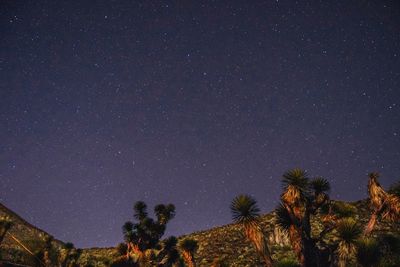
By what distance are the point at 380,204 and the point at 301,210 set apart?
8210 mm

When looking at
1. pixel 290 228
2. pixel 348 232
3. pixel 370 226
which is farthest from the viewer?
pixel 370 226

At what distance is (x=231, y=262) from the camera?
3388cm

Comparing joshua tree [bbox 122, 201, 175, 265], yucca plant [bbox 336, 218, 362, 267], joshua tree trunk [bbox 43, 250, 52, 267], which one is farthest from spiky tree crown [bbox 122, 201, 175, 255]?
yucca plant [bbox 336, 218, 362, 267]

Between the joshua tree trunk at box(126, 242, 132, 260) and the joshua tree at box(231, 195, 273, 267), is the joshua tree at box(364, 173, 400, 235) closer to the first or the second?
the joshua tree at box(231, 195, 273, 267)

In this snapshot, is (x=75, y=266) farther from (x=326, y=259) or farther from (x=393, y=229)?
(x=393, y=229)

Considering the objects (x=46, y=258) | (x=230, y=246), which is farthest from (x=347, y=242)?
(x=46, y=258)

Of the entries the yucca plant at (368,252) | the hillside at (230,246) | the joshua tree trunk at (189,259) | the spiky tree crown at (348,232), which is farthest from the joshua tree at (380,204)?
the joshua tree trunk at (189,259)

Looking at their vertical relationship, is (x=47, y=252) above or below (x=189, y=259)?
above

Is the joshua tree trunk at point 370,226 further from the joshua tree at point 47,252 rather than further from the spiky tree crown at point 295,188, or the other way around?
the joshua tree at point 47,252

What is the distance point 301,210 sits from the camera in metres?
→ 20.9

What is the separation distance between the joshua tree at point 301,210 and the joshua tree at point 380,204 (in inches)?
164

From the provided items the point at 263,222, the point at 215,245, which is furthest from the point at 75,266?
the point at 263,222

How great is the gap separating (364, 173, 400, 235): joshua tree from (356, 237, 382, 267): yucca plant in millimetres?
1400

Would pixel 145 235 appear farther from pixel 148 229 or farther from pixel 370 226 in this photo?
pixel 370 226
